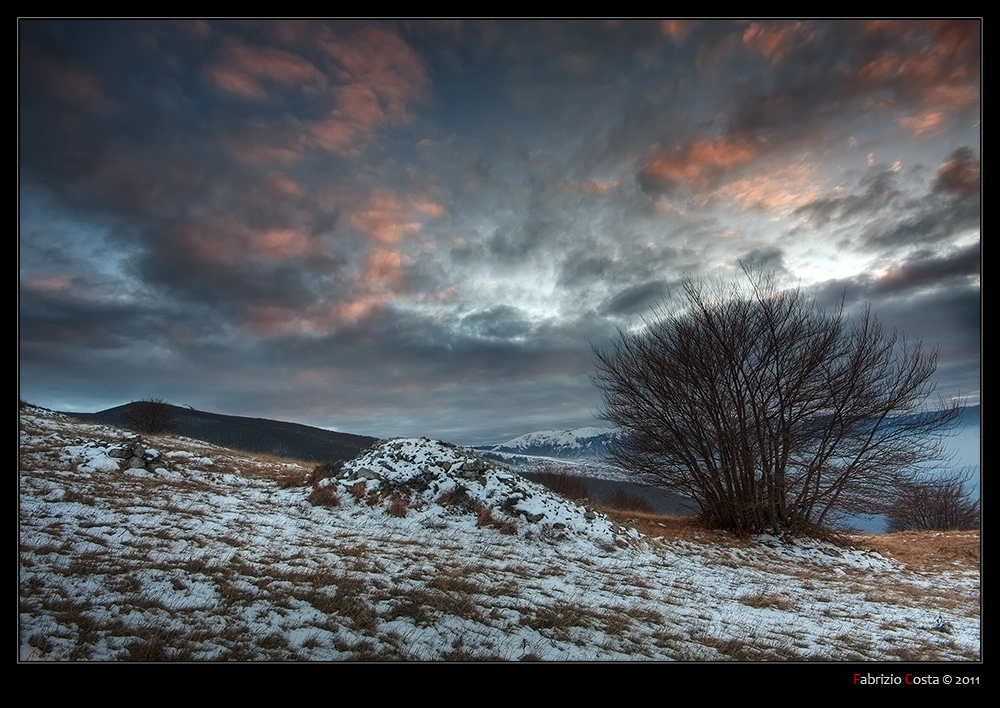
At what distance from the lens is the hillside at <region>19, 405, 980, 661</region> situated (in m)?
4.04

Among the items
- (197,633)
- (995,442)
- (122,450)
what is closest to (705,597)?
(995,442)

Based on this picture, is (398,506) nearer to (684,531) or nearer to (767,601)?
(767,601)

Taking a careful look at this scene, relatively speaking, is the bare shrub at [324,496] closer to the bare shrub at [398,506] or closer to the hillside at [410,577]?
the hillside at [410,577]

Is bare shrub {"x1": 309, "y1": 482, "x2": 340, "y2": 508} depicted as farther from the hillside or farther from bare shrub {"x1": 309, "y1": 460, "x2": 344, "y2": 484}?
bare shrub {"x1": 309, "y1": 460, "x2": 344, "y2": 484}

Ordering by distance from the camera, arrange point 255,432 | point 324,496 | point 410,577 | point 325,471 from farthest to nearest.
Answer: point 255,432
point 325,471
point 324,496
point 410,577

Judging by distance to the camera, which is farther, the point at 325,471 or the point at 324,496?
the point at 325,471

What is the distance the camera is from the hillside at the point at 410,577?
404 centimetres

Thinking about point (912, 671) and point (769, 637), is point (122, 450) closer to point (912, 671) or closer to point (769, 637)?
point (769, 637)

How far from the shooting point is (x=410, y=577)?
20.7 ft

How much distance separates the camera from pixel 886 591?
8688 mm

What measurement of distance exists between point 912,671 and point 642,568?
6.45 meters

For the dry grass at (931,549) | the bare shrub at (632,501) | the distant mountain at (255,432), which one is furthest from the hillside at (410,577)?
the distant mountain at (255,432)

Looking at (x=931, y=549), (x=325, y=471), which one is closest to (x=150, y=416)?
(x=325, y=471)

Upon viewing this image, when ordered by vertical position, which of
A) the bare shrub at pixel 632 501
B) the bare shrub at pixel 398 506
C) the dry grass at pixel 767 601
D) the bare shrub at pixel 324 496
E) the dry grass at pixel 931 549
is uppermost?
the bare shrub at pixel 324 496
